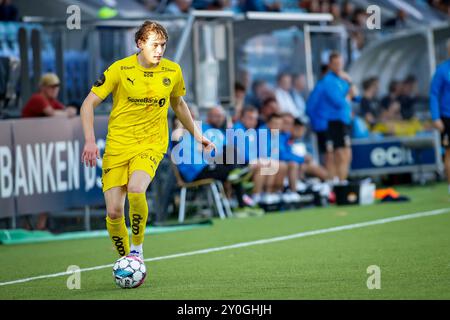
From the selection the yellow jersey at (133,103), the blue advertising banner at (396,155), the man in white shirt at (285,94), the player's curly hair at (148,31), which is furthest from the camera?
the blue advertising banner at (396,155)

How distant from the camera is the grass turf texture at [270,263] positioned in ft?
28.6

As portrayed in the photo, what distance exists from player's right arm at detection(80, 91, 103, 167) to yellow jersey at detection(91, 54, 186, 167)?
0.10m

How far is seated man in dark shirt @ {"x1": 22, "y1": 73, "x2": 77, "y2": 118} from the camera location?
15219 mm

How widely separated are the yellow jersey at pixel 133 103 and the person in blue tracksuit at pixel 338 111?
395 inches

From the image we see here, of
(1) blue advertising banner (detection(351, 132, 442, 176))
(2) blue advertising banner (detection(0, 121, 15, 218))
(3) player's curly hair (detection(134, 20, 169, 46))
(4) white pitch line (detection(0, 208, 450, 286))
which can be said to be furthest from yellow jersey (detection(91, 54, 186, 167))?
(1) blue advertising banner (detection(351, 132, 442, 176))

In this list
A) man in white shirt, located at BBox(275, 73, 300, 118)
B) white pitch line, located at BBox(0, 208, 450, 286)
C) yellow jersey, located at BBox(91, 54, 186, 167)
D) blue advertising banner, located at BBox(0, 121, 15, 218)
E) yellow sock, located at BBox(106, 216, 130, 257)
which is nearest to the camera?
yellow jersey, located at BBox(91, 54, 186, 167)

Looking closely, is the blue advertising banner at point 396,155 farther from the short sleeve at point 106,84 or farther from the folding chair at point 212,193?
the short sleeve at point 106,84

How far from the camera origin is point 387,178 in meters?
23.2

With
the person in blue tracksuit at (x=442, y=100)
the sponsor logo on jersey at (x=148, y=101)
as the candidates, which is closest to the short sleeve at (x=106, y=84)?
the sponsor logo on jersey at (x=148, y=101)

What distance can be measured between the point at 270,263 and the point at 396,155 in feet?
39.0

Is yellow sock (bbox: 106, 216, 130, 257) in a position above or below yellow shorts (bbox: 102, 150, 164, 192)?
below

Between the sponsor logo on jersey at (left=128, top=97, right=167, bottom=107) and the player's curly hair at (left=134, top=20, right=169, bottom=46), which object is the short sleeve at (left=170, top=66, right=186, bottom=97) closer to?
the sponsor logo on jersey at (left=128, top=97, right=167, bottom=107)
